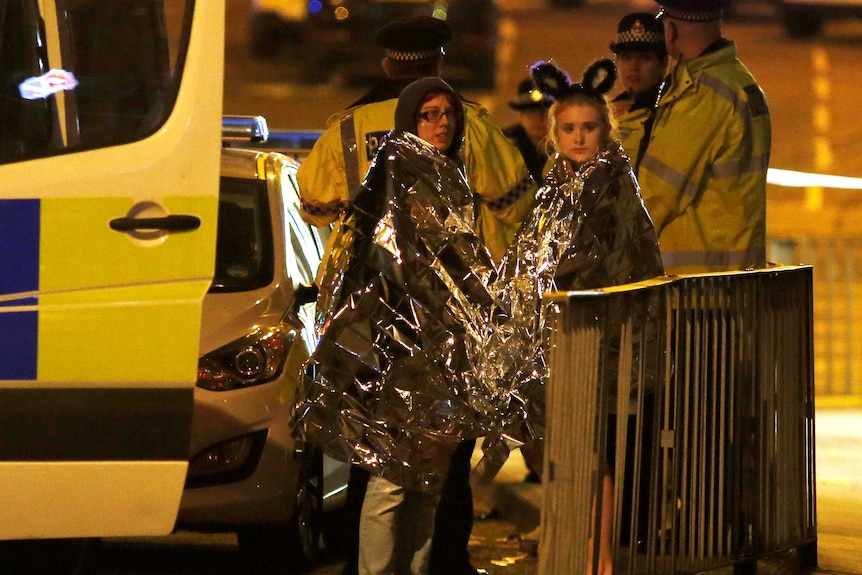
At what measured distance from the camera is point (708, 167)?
5.32 metres

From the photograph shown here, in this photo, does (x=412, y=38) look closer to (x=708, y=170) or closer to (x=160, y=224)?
(x=708, y=170)

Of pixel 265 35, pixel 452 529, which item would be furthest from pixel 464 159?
pixel 265 35

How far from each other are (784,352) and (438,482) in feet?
4.35

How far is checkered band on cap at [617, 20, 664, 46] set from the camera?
5836 mm

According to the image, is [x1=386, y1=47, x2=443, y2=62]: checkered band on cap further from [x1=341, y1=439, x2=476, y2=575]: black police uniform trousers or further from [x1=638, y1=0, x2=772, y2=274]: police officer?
[x1=341, y1=439, x2=476, y2=575]: black police uniform trousers

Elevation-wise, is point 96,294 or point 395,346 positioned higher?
point 96,294

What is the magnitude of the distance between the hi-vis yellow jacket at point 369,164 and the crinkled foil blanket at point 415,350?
2.24 ft

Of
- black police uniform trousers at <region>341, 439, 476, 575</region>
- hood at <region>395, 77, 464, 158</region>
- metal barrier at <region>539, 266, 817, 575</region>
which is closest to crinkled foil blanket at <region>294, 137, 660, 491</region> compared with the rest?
hood at <region>395, 77, 464, 158</region>

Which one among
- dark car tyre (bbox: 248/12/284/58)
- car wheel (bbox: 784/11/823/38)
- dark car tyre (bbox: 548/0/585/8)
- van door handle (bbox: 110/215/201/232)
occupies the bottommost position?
van door handle (bbox: 110/215/201/232)

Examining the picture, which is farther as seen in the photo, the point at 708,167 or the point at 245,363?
the point at 708,167

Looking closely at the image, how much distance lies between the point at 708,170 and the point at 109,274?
225 centimetres

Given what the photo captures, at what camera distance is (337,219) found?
5324 mm

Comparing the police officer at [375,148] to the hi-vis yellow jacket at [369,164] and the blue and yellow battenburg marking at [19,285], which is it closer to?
the hi-vis yellow jacket at [369,164]

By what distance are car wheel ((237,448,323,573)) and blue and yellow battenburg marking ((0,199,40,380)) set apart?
4.92 ft
